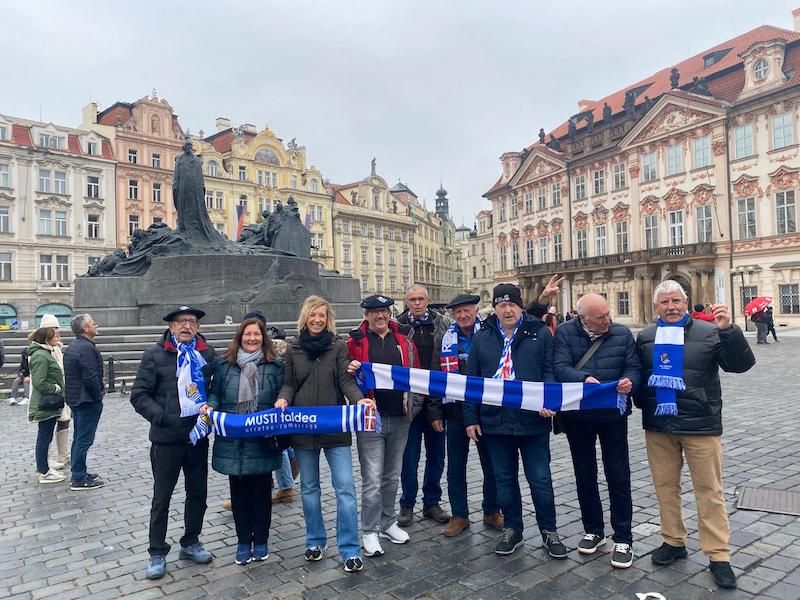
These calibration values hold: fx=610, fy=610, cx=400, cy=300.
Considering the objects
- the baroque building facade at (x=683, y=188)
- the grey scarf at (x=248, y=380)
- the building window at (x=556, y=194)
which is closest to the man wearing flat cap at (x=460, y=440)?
the grey scarf at (x=248, y=380)

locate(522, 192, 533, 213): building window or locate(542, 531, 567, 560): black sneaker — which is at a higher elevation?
locate(522, 192, 533, 213): building window

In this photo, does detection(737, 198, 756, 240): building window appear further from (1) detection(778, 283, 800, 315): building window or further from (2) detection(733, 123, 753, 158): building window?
(1) detection(778, 283, 800, 315): building window

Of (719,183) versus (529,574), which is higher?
(719,183)

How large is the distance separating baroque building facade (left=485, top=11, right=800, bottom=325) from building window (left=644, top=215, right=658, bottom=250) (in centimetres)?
10

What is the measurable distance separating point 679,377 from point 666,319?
1.22 feet

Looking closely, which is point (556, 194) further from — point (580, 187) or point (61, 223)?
point (61, 223)

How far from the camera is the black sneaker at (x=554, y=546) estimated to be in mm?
3975

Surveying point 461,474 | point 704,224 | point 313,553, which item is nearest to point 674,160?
point 704,224

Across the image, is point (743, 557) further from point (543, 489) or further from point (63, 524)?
point (63, 524)

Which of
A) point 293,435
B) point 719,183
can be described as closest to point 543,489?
point 293,435

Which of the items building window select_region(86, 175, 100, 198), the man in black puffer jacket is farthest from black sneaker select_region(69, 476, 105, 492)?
building window select_region(86, 175, 100, 198)

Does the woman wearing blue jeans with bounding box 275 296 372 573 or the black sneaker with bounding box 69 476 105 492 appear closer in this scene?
the woman wearing blue jeans with bounding box 275 296 372 573

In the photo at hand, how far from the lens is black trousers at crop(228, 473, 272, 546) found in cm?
410

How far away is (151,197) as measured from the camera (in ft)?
166
